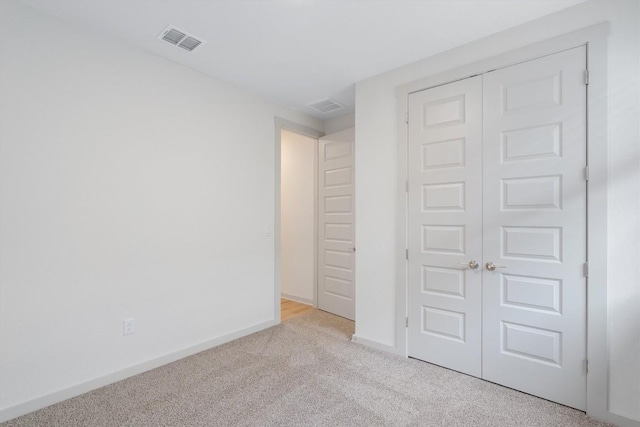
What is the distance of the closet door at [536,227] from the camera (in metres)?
2.01

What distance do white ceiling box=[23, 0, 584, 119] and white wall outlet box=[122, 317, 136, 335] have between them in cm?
228

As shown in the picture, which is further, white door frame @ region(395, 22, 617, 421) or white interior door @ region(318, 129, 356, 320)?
white interior door @ region(318, 129, 356, 320)

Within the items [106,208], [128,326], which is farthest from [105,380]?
[106,208]

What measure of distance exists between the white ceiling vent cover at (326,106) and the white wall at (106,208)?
892 millimetres

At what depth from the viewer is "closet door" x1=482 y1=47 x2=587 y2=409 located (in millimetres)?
2014

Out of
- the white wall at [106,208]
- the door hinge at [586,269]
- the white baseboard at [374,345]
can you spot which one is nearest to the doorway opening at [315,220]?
the white baseboard at [374,345]

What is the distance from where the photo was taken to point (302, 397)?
2.16m

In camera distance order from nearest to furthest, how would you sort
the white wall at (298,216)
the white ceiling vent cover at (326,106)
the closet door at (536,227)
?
1. the closet door at (536,227)
2. the white ceiling vent cover at (326,106)
3. the white wall at (298,216)

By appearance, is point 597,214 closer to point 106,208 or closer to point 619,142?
point 619,142

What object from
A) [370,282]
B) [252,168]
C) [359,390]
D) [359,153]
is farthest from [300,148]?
[359,390]

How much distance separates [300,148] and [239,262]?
2.13 metres

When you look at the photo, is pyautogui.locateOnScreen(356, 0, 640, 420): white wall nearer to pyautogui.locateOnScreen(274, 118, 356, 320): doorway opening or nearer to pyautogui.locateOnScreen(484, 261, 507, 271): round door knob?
pyautogui.locateOnScreen(484, 261, 507, 271): round door knob

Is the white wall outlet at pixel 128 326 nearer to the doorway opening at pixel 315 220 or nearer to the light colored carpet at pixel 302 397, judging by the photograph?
the light colored carpet at pixel 302 397

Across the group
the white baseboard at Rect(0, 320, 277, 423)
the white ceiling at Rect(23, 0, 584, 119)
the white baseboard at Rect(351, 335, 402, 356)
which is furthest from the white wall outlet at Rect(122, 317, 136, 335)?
the white ceiling at Rect(23, 0, 584, 119)
